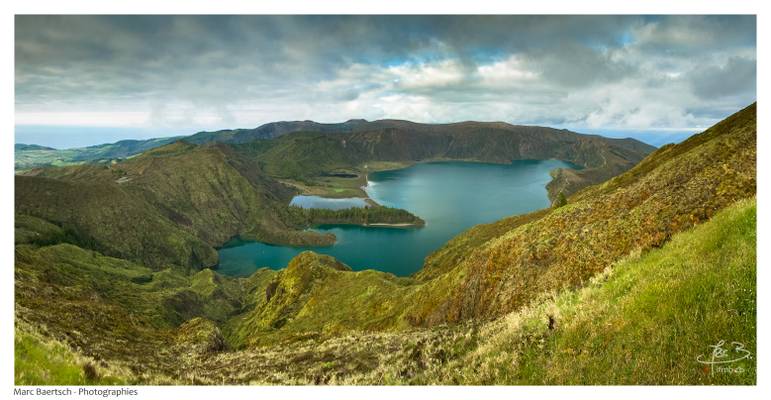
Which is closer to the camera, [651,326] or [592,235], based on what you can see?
[651,326]

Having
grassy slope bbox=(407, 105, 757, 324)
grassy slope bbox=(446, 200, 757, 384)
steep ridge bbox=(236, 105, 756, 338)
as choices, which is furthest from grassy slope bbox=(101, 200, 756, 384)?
steep ridge bbox=(236, 105, 756, 338)

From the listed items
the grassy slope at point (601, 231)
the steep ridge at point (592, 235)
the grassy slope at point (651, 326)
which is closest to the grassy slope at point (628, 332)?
the grassy slope at point (651, 326)

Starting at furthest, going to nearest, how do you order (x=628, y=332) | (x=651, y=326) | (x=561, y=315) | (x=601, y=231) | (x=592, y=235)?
(x=592, y=235) → (x=601, y=231) → (x=561, y=315) → (x=628, y=332) → (x=651, y=326)

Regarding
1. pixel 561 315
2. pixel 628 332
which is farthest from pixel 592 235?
pixel 628 332

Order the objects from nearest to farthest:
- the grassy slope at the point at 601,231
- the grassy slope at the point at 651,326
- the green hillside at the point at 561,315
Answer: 1. the grassy slope at the point at 651,326
2. the green hillside at the point at 561,315
3. the grassy slope at the point at 601,231

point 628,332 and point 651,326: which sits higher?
point 651,326

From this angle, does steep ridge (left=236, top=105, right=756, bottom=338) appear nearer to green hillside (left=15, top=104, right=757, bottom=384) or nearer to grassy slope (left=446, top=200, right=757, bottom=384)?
green hillside (left=15, top=104, right=757, bottom=384)

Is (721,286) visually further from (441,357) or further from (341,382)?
(341,382)

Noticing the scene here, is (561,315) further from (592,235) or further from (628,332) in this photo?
(592,235)

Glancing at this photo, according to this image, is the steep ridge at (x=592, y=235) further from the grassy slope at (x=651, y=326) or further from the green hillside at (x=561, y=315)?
the grassy slope at (x=651, y=326)

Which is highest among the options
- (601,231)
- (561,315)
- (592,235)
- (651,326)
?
(601,231)
